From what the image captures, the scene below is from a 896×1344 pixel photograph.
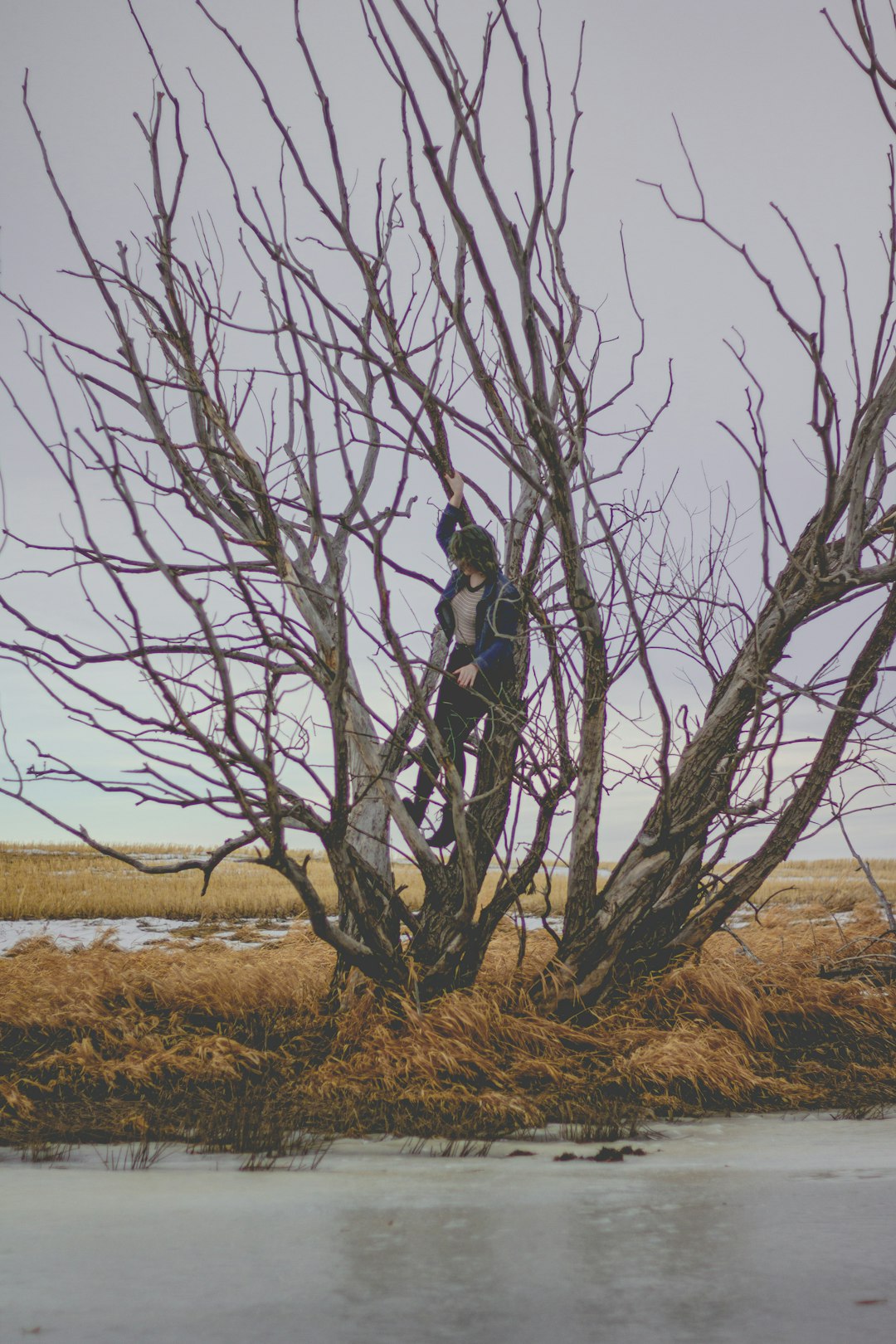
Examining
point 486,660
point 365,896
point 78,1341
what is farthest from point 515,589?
point 78,1341

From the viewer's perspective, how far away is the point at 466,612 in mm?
5328

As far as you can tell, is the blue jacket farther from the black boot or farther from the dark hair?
the black boot

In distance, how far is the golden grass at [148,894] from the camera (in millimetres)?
11438

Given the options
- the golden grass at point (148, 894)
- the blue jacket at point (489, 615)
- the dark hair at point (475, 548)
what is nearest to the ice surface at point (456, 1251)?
the blue jacket at point (489, 615)

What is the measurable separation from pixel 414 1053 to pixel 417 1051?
0.03 m

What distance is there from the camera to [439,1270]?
233 centimetres

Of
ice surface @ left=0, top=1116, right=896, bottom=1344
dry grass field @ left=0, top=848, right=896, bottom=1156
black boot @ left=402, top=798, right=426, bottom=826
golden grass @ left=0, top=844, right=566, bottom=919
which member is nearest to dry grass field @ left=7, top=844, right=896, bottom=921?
golden grass @ left=0, top=844, right=566, bottom=919

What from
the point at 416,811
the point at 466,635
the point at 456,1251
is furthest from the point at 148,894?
the point at 456,1251

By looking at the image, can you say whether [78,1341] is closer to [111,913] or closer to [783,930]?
[783,930]

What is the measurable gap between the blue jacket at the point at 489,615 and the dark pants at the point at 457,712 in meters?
0.11

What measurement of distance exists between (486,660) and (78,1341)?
137 inches

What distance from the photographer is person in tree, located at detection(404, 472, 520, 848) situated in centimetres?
513

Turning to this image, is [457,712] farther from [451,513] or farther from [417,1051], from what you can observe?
[417,1051]

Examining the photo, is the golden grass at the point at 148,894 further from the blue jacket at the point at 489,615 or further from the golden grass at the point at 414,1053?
the blue jacket at the point at 489,615
